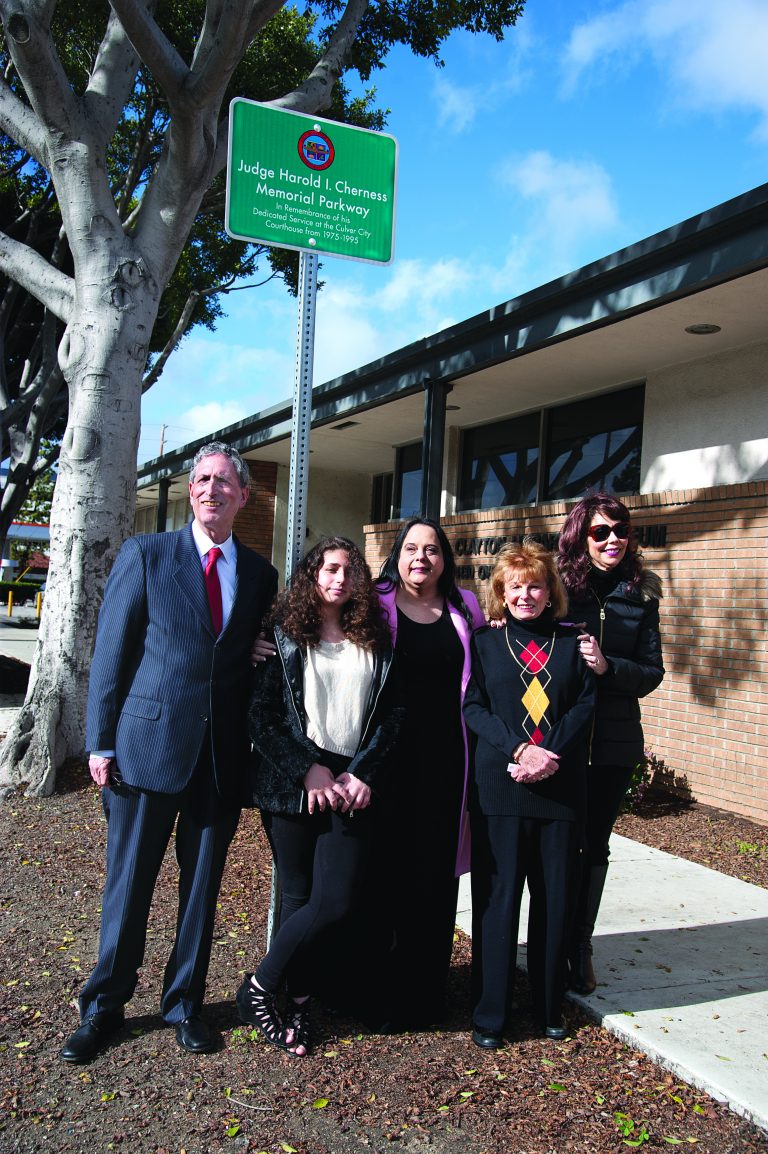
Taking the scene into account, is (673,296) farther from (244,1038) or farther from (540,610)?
(244,1038)

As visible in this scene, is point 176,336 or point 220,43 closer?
point 220,43

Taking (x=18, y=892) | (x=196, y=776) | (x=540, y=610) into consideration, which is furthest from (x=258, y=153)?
(x=18, y=892)

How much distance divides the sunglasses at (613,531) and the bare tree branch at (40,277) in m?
5.24

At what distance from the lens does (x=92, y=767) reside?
10.6 ft

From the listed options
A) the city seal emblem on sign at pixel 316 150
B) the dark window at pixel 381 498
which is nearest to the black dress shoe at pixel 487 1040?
the city seal emblem on sign at pixel 316 150

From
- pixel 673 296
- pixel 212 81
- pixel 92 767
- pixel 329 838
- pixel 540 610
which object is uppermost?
pixel 212 81

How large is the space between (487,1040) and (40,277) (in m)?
6.86

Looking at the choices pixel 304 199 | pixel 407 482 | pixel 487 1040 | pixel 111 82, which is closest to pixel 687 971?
pixel 487 1040

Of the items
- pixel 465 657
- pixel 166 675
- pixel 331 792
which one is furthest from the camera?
pixel 465 657

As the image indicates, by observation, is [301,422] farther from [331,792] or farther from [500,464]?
[500,464]

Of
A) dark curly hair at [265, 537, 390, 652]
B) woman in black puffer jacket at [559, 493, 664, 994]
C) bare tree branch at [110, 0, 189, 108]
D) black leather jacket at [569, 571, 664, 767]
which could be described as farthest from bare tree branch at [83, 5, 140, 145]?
black leather jacket at [569, 571, 664, 767]

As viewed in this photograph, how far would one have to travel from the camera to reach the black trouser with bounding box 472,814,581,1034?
133 inches

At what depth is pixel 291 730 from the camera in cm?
323

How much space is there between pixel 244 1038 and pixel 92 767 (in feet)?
3.71
